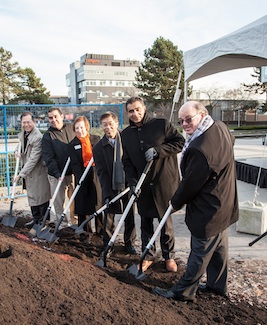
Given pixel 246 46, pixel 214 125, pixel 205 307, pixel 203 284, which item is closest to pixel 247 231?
pixel 203 284

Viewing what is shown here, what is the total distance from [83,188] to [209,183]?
2266mm

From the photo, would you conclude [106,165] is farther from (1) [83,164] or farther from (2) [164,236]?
(2) [164,236]

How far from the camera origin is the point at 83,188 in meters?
4.42

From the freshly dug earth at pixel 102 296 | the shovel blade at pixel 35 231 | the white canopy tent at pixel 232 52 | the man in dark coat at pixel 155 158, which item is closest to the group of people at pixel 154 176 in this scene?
the man in dark coat at pixel 155 158

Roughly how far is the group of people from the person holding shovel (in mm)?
14

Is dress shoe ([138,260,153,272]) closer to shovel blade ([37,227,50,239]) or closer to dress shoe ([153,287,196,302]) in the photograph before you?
dress shoe ([153,287,196,302])

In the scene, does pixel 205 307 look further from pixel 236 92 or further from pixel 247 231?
pixel 236 92

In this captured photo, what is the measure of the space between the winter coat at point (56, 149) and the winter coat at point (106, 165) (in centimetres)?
88

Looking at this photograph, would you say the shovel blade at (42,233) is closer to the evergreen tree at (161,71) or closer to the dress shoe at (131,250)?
the dress shoe at (131,250)

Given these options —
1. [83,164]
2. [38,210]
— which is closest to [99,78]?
[38,210]

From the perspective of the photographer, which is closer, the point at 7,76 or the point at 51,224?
the point at 51,224

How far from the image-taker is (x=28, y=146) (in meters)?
4.75

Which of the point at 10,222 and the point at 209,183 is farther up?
the point at 209,183

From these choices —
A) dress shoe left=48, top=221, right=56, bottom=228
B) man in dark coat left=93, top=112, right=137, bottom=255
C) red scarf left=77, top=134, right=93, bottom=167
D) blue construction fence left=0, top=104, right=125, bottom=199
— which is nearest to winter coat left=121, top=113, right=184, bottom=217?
man in dark coat left=93, top=112, right=137, bottom=255
